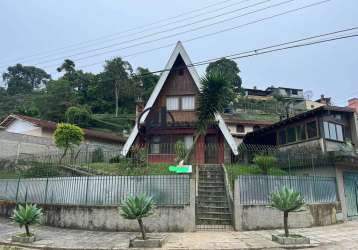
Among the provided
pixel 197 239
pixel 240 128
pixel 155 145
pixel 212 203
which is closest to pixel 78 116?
pixel 240 128

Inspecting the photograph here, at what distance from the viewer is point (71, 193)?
13.5m

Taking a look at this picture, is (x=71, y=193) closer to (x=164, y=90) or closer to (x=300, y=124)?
(x=164, y=90)

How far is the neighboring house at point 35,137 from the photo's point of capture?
24.2 meters

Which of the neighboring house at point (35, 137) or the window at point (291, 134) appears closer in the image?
the window at point (291, 134)

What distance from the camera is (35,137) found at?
25469 millimetres

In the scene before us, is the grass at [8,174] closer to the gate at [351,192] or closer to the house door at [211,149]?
the house door at [211,149]

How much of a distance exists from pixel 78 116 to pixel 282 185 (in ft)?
106

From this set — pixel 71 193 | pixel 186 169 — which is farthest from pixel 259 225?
→ pixel 71 193

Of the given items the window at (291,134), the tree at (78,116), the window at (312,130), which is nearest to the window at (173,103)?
the window at (291,134)

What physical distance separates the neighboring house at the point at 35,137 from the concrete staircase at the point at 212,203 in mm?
12234

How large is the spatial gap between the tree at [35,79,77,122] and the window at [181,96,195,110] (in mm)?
24178

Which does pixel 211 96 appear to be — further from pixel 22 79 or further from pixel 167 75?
pixel 22 79

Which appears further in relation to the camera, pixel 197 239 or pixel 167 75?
pixel 167 75

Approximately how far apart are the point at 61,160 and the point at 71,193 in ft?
10.7
